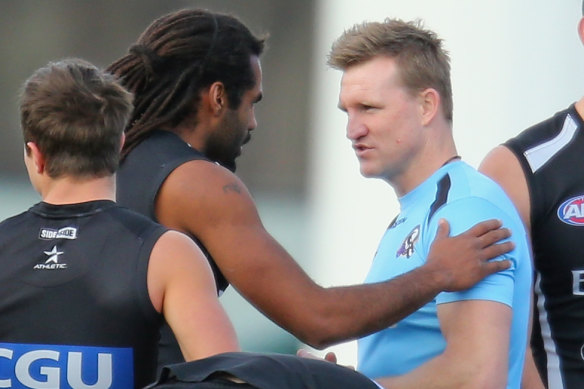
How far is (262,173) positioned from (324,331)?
476 centimetres

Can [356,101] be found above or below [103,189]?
above

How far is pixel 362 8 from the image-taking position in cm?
684

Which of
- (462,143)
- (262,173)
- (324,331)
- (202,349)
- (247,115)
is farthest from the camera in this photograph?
(262,173)

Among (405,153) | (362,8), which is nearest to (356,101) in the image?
(405,153)

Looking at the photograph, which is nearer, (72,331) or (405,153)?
(72,331)

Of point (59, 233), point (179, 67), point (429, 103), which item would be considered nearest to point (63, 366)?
point (59, 233)

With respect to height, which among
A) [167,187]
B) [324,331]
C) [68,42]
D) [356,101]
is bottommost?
[324,331]

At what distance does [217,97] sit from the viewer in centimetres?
293

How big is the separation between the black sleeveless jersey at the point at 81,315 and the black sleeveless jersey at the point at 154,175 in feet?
1.26

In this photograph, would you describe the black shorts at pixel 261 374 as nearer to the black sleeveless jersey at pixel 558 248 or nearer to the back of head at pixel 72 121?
the back of head at pixel 72 121

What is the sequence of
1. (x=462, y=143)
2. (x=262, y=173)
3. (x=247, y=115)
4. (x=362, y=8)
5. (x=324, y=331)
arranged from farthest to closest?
(x=262, y=173)
(x=362, y=8)
(x=462, y=143)
(x=247, y=115)
(x=324, y=331)

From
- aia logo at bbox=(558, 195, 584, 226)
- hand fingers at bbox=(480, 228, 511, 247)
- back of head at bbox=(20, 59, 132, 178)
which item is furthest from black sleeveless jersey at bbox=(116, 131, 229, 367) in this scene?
aia logo at bbox=(558, 195, 584, 226)

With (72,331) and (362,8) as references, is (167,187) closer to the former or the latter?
(72,331)

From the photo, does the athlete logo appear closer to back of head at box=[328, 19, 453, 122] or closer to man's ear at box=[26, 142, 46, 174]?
man's ear at box=[26, 142, 46, 174]
